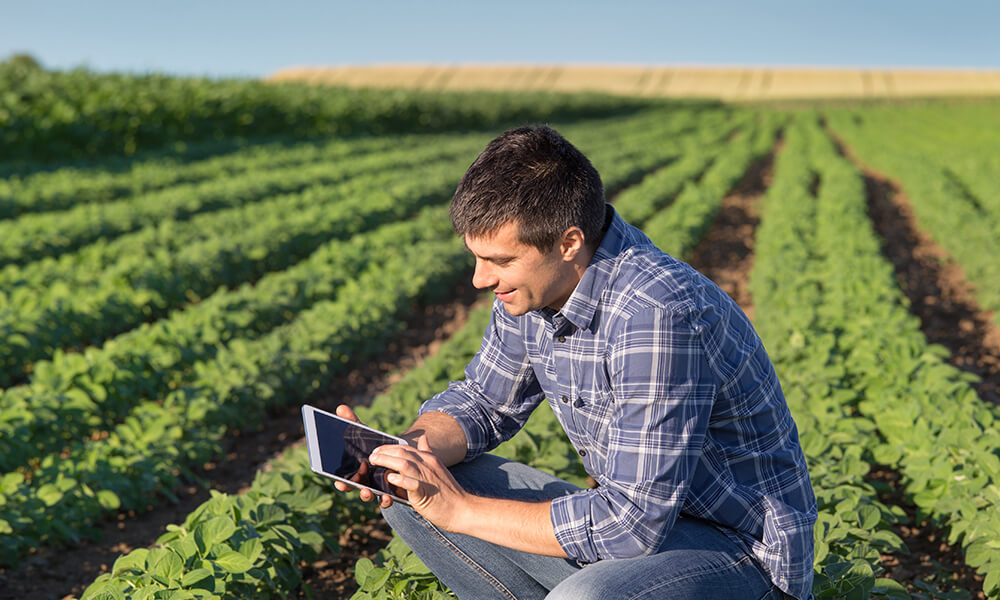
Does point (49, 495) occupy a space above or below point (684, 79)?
above

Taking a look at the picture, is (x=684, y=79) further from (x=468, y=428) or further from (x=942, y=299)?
(x=468, y=428)

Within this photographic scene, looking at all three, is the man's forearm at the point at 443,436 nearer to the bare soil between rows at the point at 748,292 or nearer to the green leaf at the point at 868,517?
the green leaf at the point at 868,517

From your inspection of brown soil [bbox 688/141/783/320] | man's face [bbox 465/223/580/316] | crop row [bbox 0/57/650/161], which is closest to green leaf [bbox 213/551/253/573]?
man's face [bbox 465/223/580/316]

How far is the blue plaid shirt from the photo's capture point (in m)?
1.73

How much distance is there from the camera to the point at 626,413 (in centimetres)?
176

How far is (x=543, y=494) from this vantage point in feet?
7.48

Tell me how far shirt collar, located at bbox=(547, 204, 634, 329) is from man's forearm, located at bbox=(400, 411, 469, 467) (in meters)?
0.57

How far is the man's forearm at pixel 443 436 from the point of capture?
87.7 inches

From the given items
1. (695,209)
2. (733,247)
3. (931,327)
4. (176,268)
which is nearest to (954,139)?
(695,209)

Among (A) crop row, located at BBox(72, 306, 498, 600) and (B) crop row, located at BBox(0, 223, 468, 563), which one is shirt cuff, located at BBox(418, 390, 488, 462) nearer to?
(A) crop row, located at BBox(72, 306, 498, 600)

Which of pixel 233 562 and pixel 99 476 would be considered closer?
pixel 233 562

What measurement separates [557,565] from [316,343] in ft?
12.4

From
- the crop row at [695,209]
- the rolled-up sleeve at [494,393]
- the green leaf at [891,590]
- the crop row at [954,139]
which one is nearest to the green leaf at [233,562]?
the rolled-up sleeve at [494,393]

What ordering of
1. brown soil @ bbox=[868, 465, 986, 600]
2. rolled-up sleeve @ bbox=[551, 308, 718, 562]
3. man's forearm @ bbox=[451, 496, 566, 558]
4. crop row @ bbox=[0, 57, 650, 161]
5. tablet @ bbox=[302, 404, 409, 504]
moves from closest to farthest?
rolled-up sleeve @ bbox=[551, 308, 718, 562], man's forearm @ bbox=[451, 496, 566, 558], tablet @ bbox=[302, 404, 409, 504], brown soil @ bbox=[868, 465, 986, 600], crop row @ bbox=[0, 57, 650, 161]
